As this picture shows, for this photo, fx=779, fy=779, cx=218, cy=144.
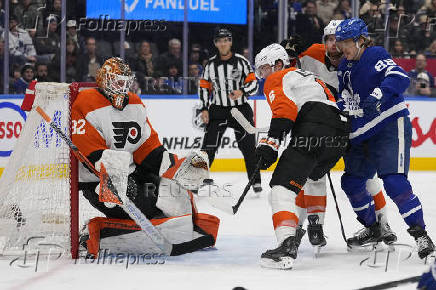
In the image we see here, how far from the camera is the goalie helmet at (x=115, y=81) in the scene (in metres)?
3.39

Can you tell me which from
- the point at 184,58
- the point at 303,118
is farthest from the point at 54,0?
the point at 303,118

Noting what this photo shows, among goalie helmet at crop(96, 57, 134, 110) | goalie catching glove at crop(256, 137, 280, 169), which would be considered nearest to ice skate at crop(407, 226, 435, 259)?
goalie catching glove at crop(256, 137, 280, 169)

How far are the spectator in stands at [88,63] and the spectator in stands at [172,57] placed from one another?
1.97ft

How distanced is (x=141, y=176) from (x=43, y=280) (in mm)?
837

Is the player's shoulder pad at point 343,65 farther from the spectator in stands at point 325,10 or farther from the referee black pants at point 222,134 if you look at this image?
the spectator in stands at point 325,10

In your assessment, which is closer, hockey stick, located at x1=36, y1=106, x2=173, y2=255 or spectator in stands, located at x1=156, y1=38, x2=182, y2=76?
hockey stick, located at x1=36, y1=106, x2=173, y2=255

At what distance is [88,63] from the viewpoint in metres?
7.15

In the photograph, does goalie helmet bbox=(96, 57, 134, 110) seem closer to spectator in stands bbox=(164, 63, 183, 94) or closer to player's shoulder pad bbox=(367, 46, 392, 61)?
player's shoulder pad bbox=(367, 46, 392, 61)

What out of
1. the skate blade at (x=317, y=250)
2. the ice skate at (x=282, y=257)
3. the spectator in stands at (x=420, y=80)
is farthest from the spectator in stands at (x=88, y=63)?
the ice skate at (x=282, y=257)

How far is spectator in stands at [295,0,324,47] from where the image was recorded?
7.57 meters

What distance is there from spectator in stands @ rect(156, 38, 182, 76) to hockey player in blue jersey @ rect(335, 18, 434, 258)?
3937 mm

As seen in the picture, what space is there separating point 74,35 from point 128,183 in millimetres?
4080

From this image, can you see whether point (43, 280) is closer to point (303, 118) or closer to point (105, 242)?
point (105, 242)

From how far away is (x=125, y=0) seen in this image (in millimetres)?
7441
